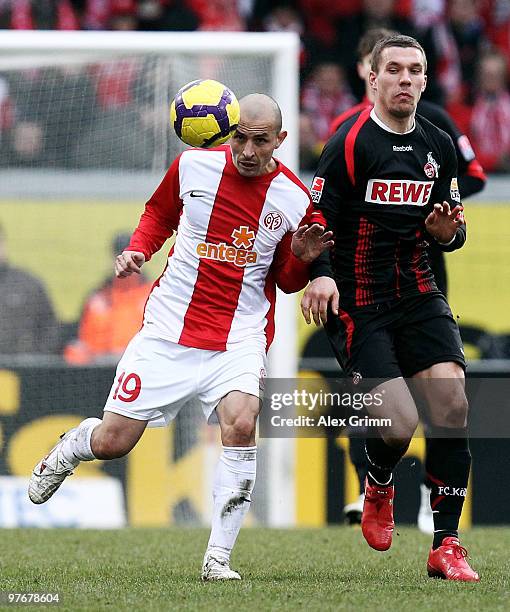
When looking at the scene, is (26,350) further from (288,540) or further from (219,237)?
(219,237)

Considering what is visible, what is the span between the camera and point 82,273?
33.5 ft

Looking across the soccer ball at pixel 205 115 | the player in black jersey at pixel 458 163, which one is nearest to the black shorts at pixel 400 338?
the soccer ball at pixel 205 115

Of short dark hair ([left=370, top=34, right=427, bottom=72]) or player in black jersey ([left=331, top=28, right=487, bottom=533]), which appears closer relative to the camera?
short dark hair ([left=370, top=34, right=427, bottom=72])

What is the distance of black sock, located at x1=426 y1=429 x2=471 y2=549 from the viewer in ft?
19.3

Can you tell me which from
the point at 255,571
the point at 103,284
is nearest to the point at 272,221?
the point at 255,571

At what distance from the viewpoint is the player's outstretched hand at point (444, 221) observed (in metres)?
5.73

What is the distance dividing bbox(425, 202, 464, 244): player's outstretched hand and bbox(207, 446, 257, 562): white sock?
129 centimetres

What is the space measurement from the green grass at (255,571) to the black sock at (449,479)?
0.30 meters

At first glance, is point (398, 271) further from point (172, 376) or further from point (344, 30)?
point (344, 30)

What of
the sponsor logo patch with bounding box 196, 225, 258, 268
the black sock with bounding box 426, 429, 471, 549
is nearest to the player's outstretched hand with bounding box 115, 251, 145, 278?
the sponsor logo patch with bounding box 196, 225, 258, 268

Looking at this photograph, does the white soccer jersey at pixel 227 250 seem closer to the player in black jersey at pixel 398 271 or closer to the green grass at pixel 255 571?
the player in black jersey at pixel 398 271

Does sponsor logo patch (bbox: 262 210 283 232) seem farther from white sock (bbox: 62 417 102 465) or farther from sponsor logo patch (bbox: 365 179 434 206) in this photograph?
white sock (bbox: 62 417 102 465)

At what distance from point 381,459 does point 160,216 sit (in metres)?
1.61

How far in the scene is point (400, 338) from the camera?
238 inches
